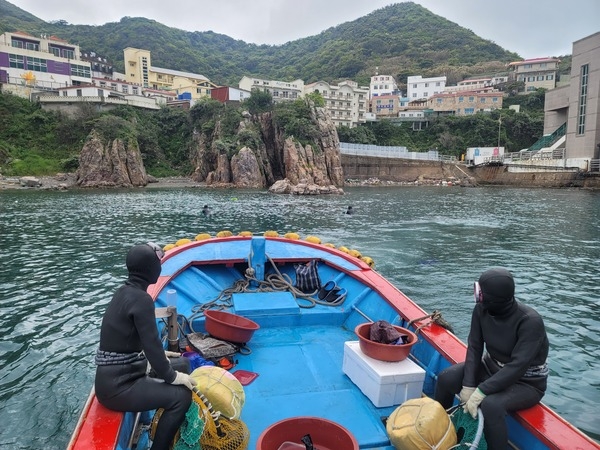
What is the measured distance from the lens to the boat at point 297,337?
3473 millimetres

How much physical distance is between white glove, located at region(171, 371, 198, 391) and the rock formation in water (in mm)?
50626

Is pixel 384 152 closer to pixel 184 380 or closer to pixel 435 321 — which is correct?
pixel 435 321

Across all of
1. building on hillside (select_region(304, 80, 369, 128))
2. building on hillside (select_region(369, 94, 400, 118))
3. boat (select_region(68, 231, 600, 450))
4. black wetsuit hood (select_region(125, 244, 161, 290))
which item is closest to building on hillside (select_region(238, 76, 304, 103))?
building on hillside (select_region(304, 80, 369, 128))

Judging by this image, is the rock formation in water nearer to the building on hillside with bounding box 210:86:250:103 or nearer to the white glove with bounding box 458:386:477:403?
the building on hillside with bounding box 210:86:250:103

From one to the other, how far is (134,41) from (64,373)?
13106 centimetres

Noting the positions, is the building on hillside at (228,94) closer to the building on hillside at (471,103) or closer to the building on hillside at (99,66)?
the building on hillside at (99,66)

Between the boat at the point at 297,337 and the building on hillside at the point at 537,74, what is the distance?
344ft

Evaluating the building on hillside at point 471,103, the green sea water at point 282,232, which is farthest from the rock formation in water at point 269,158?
the building on hillside at point 471,103

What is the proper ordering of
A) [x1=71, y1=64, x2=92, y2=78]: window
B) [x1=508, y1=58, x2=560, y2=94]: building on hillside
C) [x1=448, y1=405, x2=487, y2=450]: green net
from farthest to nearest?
[x1=508, y1=58, x2=560, y2=94]: building on hillside → [x1=71, y1=64, x2=92, y2=78]: window → [x1=448, y1=405, x2=487, y2=450]: green net

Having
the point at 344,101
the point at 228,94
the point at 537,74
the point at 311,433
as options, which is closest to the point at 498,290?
the point at 311,433

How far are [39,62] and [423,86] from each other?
3404 inches

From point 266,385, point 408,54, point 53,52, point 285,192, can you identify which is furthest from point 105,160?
point 408,54

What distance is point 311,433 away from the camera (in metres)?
3.77

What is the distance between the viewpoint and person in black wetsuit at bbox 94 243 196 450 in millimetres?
3285
